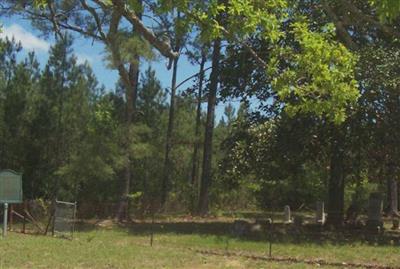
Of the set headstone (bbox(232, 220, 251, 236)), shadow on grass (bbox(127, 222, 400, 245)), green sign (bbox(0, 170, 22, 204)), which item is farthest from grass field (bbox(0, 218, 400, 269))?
green sign (bbox(0, 170, 22, 204))

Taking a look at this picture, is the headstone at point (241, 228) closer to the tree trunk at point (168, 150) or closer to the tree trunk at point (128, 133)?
the tree trunk at point (128, 133)

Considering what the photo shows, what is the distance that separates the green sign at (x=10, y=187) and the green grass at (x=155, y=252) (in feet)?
3.63

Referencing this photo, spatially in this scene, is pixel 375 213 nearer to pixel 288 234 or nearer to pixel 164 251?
pixel 288 234

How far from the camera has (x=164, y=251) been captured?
15.9m

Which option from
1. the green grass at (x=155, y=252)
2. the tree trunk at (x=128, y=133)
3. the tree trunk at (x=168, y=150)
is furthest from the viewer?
the tree trunk at (x=168, y=150)

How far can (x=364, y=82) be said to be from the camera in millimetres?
19625

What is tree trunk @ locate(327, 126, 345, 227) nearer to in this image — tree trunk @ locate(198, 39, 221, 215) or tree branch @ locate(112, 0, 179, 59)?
tree trunk @ locate(198, 39, 221, 215)

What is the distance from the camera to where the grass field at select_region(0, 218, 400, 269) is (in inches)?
537

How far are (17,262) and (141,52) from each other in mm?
10919

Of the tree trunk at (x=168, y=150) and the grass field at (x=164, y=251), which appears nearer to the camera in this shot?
the grass field at (x=164, y=251)

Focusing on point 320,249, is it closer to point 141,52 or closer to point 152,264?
point 152,264

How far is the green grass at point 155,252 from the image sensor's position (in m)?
13.6

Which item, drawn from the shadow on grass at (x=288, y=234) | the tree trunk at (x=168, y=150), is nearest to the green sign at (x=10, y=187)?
the shadow on grass at (x=288, y=234)

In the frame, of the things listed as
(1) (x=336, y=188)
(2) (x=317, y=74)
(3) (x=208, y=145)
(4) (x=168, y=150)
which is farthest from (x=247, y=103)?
(2) (x=317, y=74)
